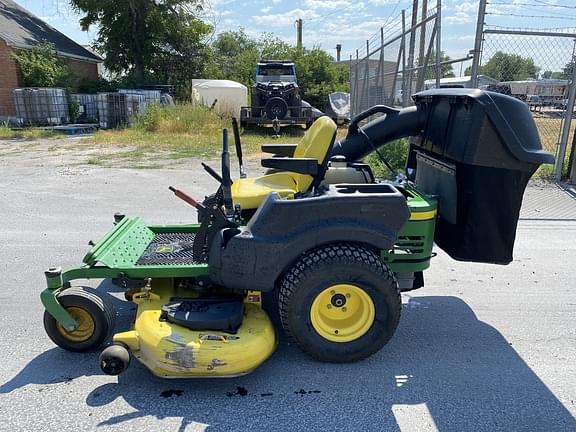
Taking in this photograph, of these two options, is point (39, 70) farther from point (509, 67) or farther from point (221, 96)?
point (509, 67)

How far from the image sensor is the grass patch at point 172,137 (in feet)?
37.4

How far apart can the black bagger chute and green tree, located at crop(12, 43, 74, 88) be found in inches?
818

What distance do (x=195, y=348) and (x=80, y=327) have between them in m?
0.91

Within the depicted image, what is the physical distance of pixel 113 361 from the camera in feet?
8.72

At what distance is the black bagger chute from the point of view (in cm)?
308

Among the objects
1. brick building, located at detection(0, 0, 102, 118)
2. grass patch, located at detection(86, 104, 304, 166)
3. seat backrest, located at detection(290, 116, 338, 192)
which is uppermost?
brick building, located at detection(0, 0, 102, 118)

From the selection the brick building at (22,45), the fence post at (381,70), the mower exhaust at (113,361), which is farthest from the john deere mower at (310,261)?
the brick building at (22,45)

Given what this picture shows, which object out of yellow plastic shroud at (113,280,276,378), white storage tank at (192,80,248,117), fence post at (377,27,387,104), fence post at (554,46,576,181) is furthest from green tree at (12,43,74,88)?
yellow plastic shroud at (113,280,276,378)

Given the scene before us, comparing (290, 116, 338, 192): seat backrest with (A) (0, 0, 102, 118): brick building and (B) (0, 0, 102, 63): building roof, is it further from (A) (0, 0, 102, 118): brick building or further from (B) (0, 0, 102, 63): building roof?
(B) (0, 0, 102, 63): building roof

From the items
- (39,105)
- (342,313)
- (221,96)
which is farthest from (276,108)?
(342,313)

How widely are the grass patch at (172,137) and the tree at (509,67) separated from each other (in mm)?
5989

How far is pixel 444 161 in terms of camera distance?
3.53 m

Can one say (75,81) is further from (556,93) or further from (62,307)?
(62,307)

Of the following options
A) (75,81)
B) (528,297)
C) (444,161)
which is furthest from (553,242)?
(75,81)
